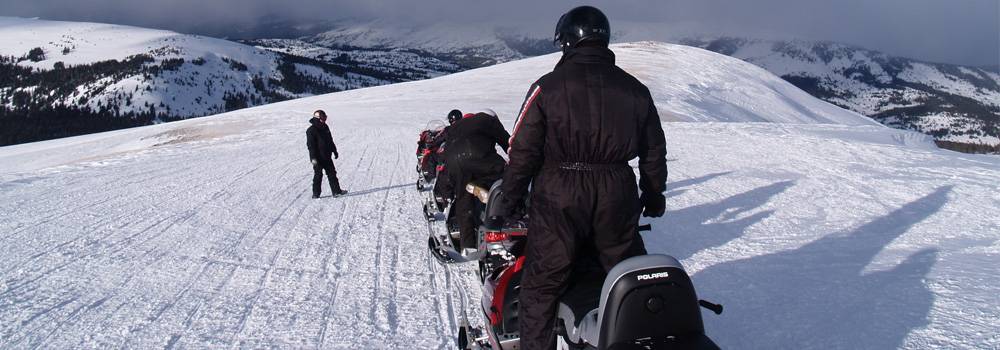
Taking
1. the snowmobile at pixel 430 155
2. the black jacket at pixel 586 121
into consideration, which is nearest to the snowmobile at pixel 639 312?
the black jacket at pixel 586 121

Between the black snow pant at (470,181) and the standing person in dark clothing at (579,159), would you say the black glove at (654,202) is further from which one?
the black snow pant at (470,181)

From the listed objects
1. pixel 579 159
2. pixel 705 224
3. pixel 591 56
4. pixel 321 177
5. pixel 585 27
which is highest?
pixel 585 27

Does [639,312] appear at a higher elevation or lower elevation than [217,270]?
higher

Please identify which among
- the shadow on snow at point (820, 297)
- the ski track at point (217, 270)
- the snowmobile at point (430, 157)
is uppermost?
the snowmobile at point (430, 157)

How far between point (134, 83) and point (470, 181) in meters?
166

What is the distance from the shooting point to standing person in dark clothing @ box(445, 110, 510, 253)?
615cm

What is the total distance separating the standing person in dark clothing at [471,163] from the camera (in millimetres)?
6148

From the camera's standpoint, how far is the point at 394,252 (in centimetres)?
680

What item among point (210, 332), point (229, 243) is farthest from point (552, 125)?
point (229, 243)

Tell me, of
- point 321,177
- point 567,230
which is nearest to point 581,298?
point 567,230

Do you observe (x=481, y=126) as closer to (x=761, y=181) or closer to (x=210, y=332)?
(x=210, y=332)

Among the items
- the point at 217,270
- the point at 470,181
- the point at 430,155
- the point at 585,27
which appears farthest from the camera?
the point at 430,155

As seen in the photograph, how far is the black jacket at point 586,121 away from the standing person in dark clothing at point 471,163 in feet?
9.95

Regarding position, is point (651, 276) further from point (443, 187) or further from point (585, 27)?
point (443, 187)
